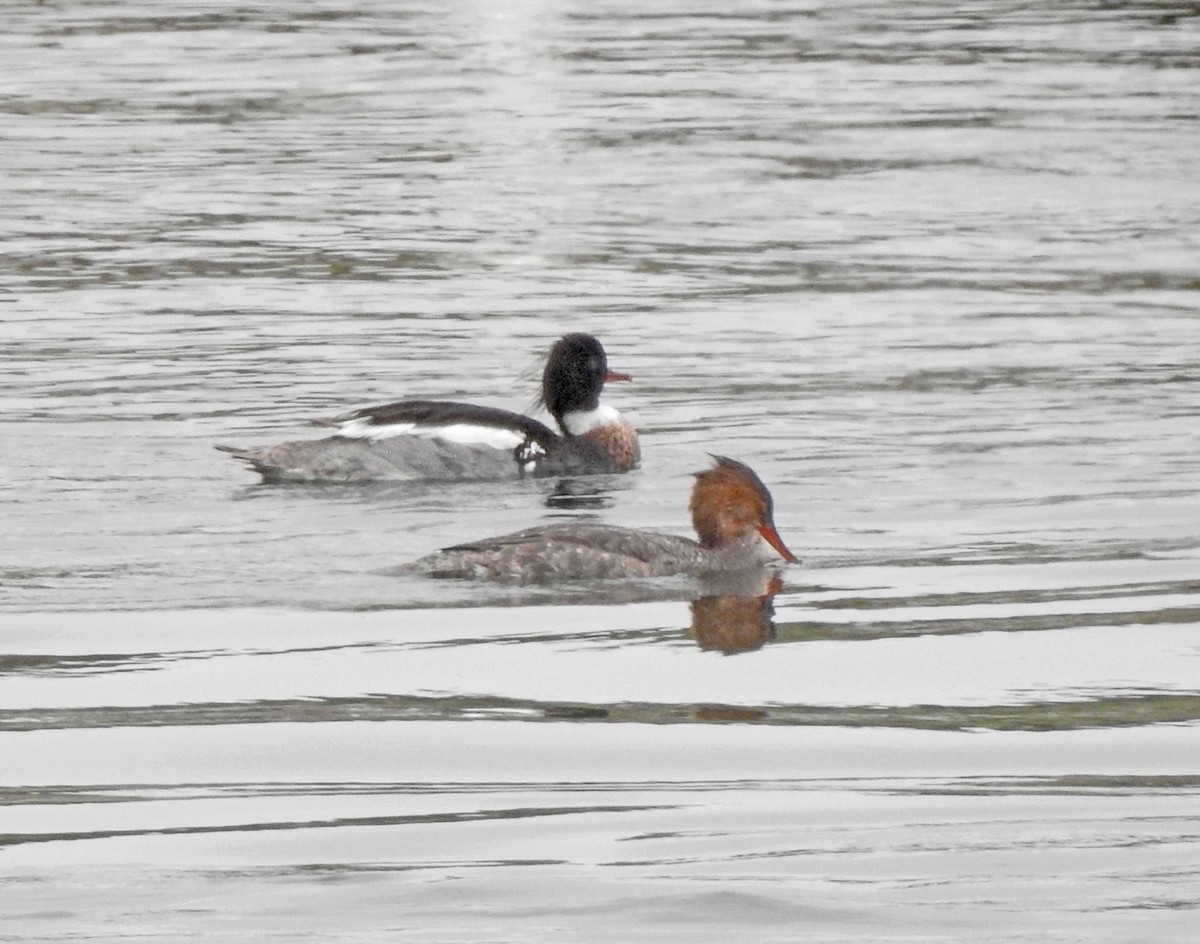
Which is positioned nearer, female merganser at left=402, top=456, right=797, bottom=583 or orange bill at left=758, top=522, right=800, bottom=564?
female merganser at left=402, top=456, right=797, bottom=583

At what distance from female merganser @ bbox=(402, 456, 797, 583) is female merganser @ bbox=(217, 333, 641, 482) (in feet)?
7.64

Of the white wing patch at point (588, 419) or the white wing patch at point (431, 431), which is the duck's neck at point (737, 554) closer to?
the white wing patch at point (431, 431)

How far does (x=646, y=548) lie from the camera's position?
11641 mm

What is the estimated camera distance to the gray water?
6996mm

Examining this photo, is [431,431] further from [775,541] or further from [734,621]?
[734,621]

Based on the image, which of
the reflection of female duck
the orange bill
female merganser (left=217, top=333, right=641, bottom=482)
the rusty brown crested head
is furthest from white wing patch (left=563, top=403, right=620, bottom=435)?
the reflection of female duck

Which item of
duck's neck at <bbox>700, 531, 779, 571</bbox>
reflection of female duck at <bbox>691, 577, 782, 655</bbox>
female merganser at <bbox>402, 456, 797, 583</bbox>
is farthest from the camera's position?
duck's neck at <bbox>700, 531, 779, 571</bbox>

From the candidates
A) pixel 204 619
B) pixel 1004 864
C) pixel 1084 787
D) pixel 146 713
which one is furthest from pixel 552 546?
pixel 1004 864

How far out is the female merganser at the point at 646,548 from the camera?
11.4m

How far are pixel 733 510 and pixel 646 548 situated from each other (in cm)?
48

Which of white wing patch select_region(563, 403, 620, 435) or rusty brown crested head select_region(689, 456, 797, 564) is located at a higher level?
rusty brown crested head select_region(689, 456, 797, 564)

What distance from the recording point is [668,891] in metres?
6.66

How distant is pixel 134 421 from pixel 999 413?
16.0 feet

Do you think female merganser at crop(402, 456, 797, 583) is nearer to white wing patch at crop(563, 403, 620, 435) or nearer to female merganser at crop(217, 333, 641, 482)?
female merganser at crop(217, 333, 641, 482)
